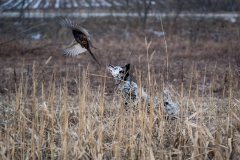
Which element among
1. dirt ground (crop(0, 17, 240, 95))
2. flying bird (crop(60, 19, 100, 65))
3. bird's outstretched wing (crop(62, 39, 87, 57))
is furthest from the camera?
dirt ground (crop(0, 17, 240, 95))

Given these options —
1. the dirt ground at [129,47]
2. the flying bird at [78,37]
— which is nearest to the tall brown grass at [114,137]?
the flying bird at [78,37]

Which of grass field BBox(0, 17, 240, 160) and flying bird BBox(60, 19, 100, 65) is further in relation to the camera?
flying bird BBox(60, 19, 100, 65)

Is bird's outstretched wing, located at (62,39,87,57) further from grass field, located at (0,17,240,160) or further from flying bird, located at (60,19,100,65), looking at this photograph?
grass field, located at (0,17,240,160)

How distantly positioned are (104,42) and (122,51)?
176 centimetres

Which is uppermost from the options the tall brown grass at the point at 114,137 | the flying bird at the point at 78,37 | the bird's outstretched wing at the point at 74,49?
the flying bird at the point at 78,37

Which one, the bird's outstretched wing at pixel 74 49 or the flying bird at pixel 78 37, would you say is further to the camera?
the bird's outstretched wing at pixel 74 49

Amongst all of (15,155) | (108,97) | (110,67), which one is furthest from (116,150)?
(108,97)

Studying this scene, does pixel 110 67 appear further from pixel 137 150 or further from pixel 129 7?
pixel 129 7

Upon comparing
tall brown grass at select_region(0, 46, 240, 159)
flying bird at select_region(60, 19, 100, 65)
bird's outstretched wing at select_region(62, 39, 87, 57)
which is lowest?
tall brown grass at select_region(0, 46, 240, 159)

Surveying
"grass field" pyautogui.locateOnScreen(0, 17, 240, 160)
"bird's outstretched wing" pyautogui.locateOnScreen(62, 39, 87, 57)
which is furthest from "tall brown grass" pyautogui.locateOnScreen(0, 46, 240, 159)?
"bird's outstretched wing" pyautogui.locateOnScreen(62, 39, 87, 57)

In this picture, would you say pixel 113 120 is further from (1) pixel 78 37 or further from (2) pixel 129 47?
(2) pixel 129 47

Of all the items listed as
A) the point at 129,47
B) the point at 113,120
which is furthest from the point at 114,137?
the point at 129,47

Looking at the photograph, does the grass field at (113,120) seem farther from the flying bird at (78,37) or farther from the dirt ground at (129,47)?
the flying bird at (78,37)

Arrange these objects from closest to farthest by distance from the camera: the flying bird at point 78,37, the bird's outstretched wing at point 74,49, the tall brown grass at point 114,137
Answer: the tall brown grass at point 114,137 → the flying bird at point 78,37 → the bird's outstretched wing at point 74,49
